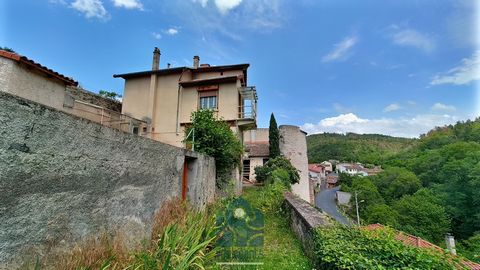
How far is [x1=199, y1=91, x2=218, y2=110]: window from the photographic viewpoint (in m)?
14.7

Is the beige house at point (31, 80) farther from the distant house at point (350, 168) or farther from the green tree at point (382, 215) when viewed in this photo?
the distant house at point (350, 168)

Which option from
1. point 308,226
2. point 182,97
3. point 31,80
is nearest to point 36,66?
point 31,80

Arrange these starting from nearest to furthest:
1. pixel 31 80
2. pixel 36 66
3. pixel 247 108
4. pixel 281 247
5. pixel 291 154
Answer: pixel 281 247 < pixel 36 66 < pixel 31 80 < pixel 247 108 < pixel 291 154

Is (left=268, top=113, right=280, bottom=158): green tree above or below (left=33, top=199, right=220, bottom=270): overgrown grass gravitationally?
above

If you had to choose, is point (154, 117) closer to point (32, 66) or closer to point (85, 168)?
point (32, 66)

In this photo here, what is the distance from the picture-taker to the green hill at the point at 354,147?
88856 mm

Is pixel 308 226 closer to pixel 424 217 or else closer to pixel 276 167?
pixel 276 167

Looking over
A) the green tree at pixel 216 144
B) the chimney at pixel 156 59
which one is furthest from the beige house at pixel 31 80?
the chimney at pixel 156 59

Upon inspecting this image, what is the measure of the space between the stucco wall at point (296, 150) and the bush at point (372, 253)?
18.8 m

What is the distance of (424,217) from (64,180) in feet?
125

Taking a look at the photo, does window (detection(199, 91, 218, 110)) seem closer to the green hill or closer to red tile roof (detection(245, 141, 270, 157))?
red tile roof (detection(245, 141, 270, 157))

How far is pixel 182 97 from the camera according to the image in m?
15.1

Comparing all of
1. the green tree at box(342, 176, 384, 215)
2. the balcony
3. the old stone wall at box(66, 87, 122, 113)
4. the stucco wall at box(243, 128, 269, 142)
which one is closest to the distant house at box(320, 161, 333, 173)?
the green tree at box(342, 176, 384, 215)

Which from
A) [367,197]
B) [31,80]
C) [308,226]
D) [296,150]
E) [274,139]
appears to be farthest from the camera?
[367,197]
